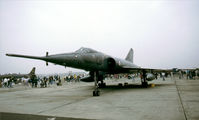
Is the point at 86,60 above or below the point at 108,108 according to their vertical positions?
above

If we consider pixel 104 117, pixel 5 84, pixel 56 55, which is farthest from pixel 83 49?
pixel 5 84

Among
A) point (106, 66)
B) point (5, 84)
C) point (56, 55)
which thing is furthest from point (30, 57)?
point (5, 84)

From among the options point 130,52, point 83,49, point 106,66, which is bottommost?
point 106,66

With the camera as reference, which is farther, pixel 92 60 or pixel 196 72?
pixel 196 72

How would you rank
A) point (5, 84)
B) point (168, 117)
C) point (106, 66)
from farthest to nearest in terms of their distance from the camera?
point (5, 84) < point (106, 66) < point (168, 117)

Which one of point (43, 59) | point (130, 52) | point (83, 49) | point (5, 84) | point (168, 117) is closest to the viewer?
point (168, 117)

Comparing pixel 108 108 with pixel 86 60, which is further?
pixel 86 60

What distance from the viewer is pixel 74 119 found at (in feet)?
13.7

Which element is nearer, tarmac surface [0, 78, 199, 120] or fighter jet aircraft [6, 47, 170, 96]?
tarmac surface [0, 78, 199, 120]

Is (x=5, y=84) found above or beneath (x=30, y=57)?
beneath

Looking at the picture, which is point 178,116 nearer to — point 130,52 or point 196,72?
point 130,52

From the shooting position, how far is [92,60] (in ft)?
31.2

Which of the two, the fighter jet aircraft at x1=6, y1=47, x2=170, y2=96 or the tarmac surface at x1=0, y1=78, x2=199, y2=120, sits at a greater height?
the fighter jet aircraft at x1=6, y1=47, x2=170, y2=96

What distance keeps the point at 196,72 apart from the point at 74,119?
28189mm
